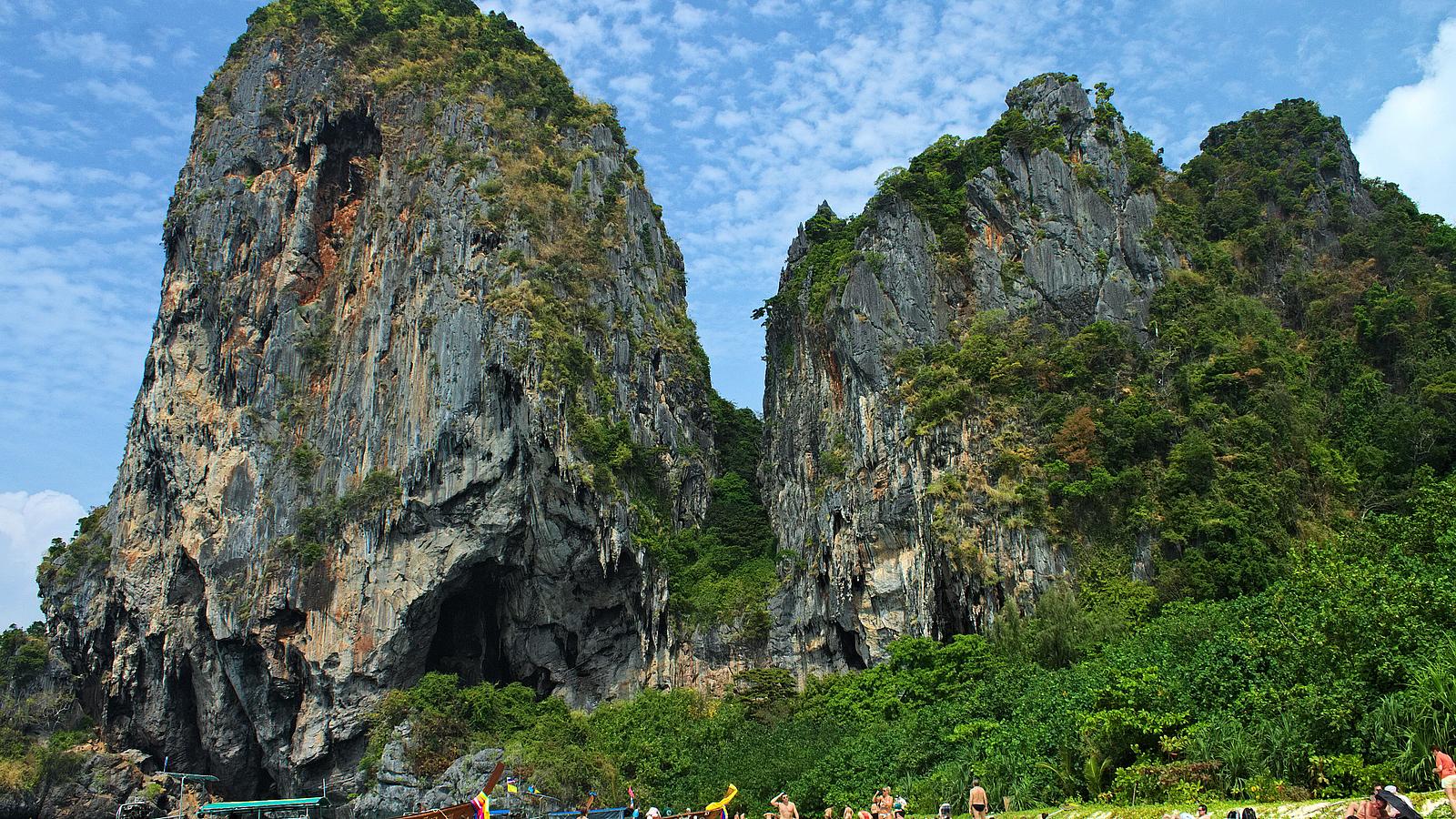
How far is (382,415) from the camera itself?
128 feet

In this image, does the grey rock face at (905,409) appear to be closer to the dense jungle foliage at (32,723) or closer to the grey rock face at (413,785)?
the grey rock face at (413,785)

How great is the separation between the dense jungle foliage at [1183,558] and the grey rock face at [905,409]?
2.77 feet

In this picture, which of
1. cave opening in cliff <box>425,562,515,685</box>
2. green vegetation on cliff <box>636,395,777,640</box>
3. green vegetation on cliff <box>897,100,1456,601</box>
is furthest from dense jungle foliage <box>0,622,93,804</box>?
green vegetation on cliff <box>897,100,1456,601</box>

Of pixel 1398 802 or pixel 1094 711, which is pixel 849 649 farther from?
pixel 1398 802

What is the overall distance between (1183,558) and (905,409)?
30.8 feet

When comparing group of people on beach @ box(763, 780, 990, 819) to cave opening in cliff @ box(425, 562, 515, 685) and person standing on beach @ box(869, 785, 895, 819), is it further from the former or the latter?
cave opening in cliff @ box(425, 562, 515, 685)

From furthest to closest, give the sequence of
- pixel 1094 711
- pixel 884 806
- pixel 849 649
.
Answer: pixel 849 649 → pixel 1094 711 → pixel 884 806

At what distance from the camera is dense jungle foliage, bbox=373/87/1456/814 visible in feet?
48.8

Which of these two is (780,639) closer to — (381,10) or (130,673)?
(130,673)

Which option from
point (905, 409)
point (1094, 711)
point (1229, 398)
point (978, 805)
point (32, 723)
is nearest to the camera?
point (978, 805)

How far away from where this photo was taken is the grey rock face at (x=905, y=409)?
31.2 meters

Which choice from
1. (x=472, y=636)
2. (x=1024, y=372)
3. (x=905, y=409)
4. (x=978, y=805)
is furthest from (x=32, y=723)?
(x=978, y=805)

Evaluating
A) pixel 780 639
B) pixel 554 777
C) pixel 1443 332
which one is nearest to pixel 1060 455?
pixel 780 639

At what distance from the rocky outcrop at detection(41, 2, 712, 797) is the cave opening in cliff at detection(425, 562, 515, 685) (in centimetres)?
10
